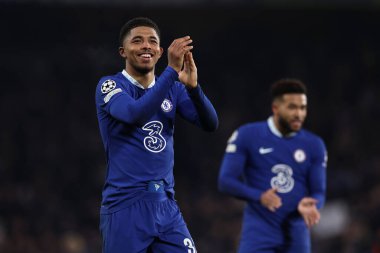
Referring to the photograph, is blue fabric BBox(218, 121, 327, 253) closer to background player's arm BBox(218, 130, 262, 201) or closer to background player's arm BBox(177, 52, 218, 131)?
background player's arm BBox(218, 130, 262, 201)

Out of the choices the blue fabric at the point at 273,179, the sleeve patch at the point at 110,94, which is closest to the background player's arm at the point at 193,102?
the sleeve patch at the point at 110,94

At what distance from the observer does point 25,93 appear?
15148mm

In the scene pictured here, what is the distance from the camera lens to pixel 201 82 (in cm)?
1487

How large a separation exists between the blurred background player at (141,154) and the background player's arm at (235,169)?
5.77 ft

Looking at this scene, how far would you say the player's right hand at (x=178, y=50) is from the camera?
171 inches

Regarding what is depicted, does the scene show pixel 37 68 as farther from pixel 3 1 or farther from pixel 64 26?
pixel 3 1

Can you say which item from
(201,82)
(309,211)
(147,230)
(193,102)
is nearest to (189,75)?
(193,102)

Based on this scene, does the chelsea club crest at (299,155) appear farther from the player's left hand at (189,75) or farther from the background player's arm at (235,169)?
the player's left hand at (189,75)

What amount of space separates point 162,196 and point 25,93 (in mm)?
10951

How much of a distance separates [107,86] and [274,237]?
2.33 meters

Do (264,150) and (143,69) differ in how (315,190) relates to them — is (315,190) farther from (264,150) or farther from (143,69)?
(143,69)

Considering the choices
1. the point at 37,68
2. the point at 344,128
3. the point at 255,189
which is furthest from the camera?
the point at 37,68

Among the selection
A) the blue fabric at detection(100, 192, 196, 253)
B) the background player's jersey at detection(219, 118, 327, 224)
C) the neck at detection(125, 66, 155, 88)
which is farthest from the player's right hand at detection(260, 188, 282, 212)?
the neck at detection(125, 66, 155, 88)

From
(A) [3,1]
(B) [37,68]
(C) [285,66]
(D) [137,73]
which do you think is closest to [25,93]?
(B) [37,68]
